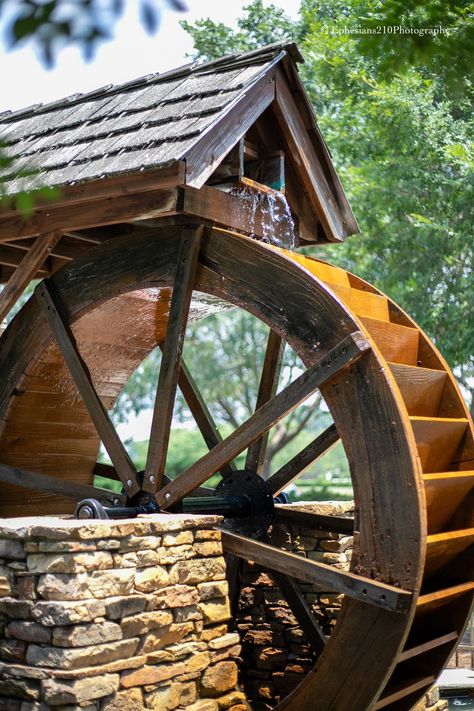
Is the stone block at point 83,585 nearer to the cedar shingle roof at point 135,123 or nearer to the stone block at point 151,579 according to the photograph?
the stone block at point 151,579

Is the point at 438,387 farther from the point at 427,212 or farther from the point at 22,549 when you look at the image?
the point at 427,212

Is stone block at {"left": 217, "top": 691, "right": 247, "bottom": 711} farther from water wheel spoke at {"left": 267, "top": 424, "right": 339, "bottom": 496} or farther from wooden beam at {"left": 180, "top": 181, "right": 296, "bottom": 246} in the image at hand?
wooden beam at {"left": 180, "top": 181, "right": 296, "bottom": 246}

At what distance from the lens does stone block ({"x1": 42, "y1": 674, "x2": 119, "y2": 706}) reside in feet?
13.3

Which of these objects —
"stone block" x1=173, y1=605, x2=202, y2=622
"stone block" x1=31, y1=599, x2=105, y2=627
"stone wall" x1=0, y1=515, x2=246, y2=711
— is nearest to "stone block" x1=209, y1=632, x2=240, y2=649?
"stone wall" x1=0, y1=515, x2=246, y2=711

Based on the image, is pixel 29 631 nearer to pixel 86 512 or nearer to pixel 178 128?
pixel 86 512

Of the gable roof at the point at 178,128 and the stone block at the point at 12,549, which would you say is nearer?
the stone block at the point at 12,549

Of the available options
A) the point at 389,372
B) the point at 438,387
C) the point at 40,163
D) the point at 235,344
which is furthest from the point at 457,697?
the point at 235,344

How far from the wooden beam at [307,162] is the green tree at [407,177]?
12.4 feet

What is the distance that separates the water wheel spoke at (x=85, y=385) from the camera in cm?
534

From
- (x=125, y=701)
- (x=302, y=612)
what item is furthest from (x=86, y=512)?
(x=302, y=612)

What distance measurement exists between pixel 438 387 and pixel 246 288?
117cm

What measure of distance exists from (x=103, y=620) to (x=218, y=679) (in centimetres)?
76

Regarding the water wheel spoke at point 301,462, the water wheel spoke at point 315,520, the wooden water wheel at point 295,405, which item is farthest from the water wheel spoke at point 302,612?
the water wheel spoke at point 301,462

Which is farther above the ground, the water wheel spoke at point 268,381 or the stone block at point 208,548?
the water wheel spoke at point 268,381
